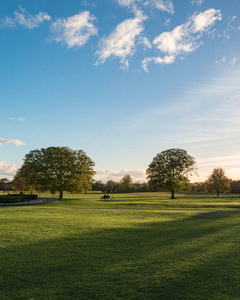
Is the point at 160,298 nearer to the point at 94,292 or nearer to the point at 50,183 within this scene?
the point at 94,292

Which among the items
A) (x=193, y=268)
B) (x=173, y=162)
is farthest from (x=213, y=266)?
(x=173, y=162)

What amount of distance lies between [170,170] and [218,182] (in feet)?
85.4

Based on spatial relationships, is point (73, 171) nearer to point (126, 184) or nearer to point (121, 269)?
point (121, 269)

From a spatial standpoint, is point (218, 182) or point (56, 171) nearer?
point (56, 171)

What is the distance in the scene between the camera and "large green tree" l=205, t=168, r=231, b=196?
71.2m

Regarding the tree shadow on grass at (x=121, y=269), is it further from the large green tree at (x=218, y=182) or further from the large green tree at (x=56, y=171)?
the large green tree at (x=218, y=182)

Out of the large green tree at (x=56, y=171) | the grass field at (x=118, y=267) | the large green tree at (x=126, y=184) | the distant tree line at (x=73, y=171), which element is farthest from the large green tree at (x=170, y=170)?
the large green tree at (x=126, y=184)

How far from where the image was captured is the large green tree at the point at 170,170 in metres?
54.1

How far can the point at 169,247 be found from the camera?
9180 millimetres

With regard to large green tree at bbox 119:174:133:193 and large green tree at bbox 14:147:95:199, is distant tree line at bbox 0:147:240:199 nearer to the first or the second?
Result: large green tree at bbox 14:147:95:199

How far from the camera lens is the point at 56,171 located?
4647cm

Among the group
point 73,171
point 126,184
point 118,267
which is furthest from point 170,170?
point 126,184

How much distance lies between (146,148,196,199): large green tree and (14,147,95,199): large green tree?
53.8 ft

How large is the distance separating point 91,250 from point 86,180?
40.9 meters
